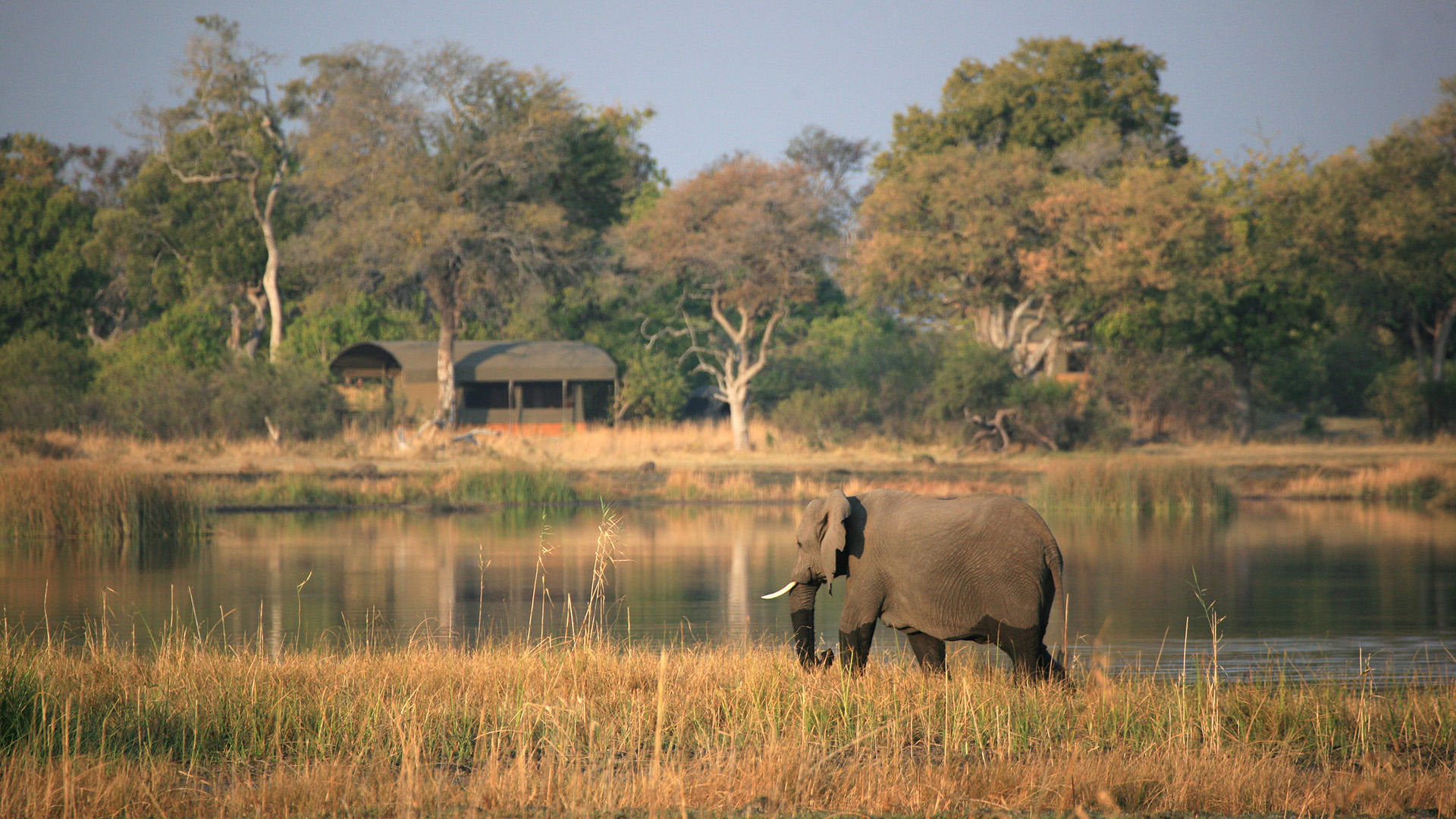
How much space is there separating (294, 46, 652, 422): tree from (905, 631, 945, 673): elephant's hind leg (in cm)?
3218

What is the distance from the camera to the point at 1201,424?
141 ft

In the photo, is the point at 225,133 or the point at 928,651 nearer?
the point at 928,651

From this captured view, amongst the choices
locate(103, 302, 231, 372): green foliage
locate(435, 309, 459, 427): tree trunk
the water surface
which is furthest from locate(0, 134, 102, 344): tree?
the water surface

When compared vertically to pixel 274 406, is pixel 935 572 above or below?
below

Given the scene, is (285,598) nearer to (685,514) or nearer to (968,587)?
(968,587)

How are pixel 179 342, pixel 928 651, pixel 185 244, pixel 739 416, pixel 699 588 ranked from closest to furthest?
pixel 928 651
pixel 699 588
pixel 739 416
pixel 179 342
pixel 185 244

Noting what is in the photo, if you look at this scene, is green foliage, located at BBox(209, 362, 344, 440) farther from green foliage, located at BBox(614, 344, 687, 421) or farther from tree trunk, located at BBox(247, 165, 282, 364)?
green foliage, located at BBox(614, 344, 687, 421)

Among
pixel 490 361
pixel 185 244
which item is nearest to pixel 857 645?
pixel 490 361

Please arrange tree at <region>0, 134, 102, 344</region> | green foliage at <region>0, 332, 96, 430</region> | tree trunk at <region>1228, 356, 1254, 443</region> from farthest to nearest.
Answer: tree at <region>0, 134, 102, 344</region>, tree trunk at <region>1228, 356, 1254, 443</region>, green foliage at <region>0, 332, 96, 430</region>

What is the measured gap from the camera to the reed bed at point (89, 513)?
2075cm

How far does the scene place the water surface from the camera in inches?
473

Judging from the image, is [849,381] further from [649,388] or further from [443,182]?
[443,182]

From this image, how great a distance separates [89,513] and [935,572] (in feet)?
54.4

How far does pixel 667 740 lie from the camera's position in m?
7.22
